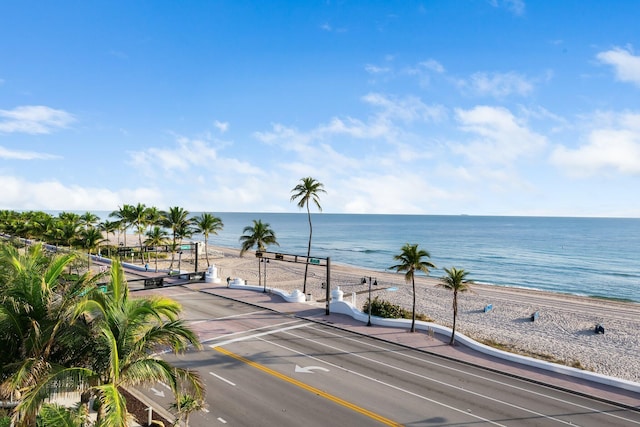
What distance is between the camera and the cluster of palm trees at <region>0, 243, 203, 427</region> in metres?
9.11

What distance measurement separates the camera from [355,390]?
1994 cm

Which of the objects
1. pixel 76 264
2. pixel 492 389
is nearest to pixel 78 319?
pixel 76 264

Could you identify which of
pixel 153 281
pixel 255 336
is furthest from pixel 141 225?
pixel 255 336

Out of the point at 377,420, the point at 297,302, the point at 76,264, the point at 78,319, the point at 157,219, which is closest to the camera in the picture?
the point at 78,319

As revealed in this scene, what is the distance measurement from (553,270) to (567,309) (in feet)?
145

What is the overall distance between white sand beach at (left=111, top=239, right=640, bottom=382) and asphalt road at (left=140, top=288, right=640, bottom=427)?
7903mm

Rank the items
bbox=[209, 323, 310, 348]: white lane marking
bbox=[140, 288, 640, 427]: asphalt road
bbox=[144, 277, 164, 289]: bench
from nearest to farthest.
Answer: bbox=[140, 288, 640, 427]: asphalt road
bbox=[209, 323, 310, 348]: white lane marking
bbox=[144, 277, 164, 289]: bench

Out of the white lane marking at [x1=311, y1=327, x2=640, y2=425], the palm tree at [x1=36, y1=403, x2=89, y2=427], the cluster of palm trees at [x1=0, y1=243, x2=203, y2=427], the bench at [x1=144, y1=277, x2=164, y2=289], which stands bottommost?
the white lane marking at [x1=311, y1=327, x2=640, y2=425]

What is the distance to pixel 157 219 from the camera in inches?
2827

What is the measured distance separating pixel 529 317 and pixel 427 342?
936 inches

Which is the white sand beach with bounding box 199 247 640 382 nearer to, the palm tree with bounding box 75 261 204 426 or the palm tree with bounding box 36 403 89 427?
the palm tree with bounding box 75 261 204 426

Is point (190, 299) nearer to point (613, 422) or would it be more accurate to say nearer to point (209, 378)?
point (209, 378)

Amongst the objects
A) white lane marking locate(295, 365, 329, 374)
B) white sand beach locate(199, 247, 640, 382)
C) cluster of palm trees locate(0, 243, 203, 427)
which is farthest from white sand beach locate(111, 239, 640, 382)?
cluster of palm trees locate(0, 243, 203, 427)

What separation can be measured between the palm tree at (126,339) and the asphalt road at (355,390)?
775 cm
